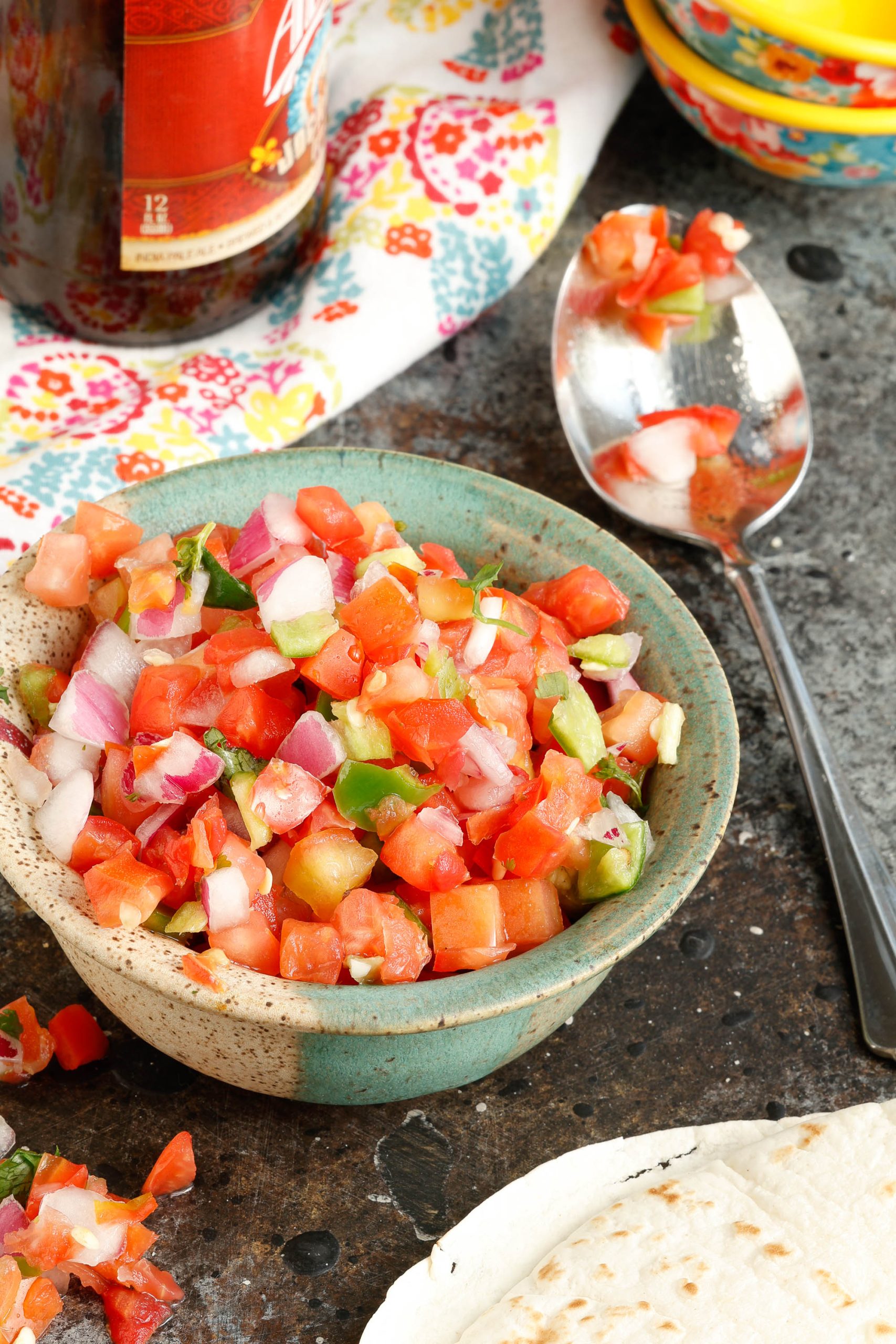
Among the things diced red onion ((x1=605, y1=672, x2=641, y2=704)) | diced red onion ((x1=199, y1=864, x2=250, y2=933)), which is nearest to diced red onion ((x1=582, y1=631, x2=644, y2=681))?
diced red onion ((x1=605, y1=672, x2=641, y2=704))

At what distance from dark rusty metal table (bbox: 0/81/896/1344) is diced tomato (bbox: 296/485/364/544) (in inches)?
23.6

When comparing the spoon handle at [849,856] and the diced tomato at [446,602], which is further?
the spoon handle at [849,856]

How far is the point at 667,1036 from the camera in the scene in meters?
1.58

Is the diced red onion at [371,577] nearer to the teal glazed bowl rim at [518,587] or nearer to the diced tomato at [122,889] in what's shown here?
the teal glazed bowl rim at [518,587]

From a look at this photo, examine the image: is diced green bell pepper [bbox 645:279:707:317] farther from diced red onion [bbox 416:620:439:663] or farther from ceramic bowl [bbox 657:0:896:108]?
diced red onion [bbox 416:620:439:663]

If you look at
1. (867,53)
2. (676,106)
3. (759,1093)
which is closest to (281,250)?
(676,106)

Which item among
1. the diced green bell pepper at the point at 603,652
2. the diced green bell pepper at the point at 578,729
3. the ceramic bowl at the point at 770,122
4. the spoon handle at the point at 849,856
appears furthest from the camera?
the ceramic bowl at the point at 770,122

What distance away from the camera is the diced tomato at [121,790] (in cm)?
133

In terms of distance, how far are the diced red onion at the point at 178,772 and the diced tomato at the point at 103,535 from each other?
0.93ft

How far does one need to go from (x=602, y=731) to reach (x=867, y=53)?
1255 millimetres

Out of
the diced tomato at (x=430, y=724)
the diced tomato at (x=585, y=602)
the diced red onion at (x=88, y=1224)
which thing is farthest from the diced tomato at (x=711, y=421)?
the diced red onion at (x=88, y=1224)

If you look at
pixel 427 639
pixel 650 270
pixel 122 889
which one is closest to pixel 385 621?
pixel 427 639

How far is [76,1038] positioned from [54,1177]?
0.59 feet

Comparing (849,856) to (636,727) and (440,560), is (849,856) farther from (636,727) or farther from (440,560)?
(440,560)
